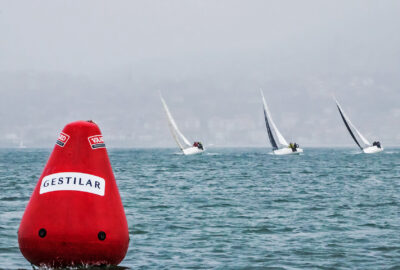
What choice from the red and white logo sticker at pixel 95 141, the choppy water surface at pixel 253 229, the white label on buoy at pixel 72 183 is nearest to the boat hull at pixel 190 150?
the choppy water surface at pixel 253 229

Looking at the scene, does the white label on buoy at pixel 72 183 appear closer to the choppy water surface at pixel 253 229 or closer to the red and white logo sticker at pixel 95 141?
the red and white logo sticker at pixel 95 141

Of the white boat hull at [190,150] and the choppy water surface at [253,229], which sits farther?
the white boat hull at [190,150]

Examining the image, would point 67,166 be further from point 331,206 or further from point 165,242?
point 331,206

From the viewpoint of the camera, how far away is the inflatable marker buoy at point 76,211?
1081cm

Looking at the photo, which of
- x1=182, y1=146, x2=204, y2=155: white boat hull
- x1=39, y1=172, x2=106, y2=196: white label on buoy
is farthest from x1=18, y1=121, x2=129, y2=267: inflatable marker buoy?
x1=182, y1=146, x2=204, y2=155: white boat hull

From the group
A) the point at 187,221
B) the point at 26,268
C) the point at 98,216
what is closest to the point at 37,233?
the point at 98,216

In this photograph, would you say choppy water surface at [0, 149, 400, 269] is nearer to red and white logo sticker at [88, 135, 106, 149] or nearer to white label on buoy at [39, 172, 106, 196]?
white label on buoy at [39, 172, 106, 196]

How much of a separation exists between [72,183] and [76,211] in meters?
0.51

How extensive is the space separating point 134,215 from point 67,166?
1342cm

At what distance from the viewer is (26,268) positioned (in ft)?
44.0

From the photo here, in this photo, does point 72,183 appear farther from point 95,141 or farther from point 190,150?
point 190,150

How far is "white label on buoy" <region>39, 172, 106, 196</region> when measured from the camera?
11.1m

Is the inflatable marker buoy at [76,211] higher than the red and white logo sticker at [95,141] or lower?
lower

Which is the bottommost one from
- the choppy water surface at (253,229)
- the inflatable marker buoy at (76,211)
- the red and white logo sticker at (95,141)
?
the choppy water surface at (253,229)
